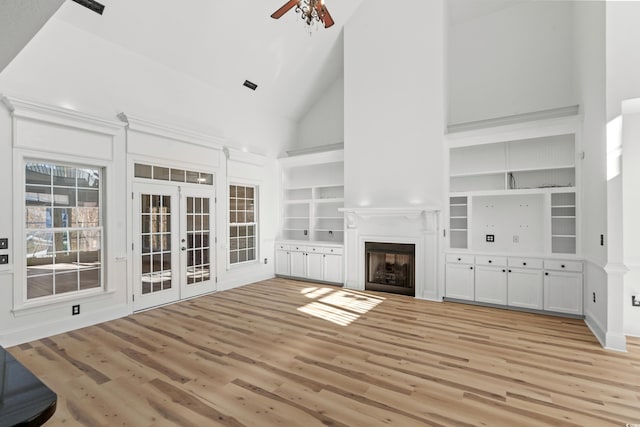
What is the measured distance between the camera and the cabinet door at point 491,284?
489 cm

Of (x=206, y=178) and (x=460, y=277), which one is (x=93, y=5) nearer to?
(x=206, y=178)

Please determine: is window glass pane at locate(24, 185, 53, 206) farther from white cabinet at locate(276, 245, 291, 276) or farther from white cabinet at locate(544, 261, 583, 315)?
white cabinet at locate(544, 261, 583, 315)

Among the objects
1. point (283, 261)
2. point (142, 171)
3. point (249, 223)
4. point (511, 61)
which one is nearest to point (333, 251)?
point (283, 261)

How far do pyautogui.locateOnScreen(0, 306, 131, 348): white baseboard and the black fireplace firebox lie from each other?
161 inches

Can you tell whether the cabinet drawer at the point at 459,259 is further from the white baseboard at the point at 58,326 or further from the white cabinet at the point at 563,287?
the white baseboard at the point at 58,326

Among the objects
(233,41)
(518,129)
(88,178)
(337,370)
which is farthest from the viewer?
(233,41)

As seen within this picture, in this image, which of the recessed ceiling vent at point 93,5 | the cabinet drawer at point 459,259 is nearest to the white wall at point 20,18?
the recessed ceiling vent at point 93,5

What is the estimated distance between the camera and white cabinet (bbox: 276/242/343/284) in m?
6.48

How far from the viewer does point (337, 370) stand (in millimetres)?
2939

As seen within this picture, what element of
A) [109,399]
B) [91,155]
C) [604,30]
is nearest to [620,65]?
[604,30]

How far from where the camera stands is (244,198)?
6652 millimetres

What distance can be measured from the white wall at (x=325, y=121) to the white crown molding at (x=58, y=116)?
440 centimetres

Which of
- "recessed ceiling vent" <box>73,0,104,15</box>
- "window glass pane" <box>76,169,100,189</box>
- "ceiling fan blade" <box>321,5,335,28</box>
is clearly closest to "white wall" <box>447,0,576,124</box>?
"ceiling fan blade" <box>321,5,335,28</box>

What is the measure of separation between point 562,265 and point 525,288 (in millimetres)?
588
